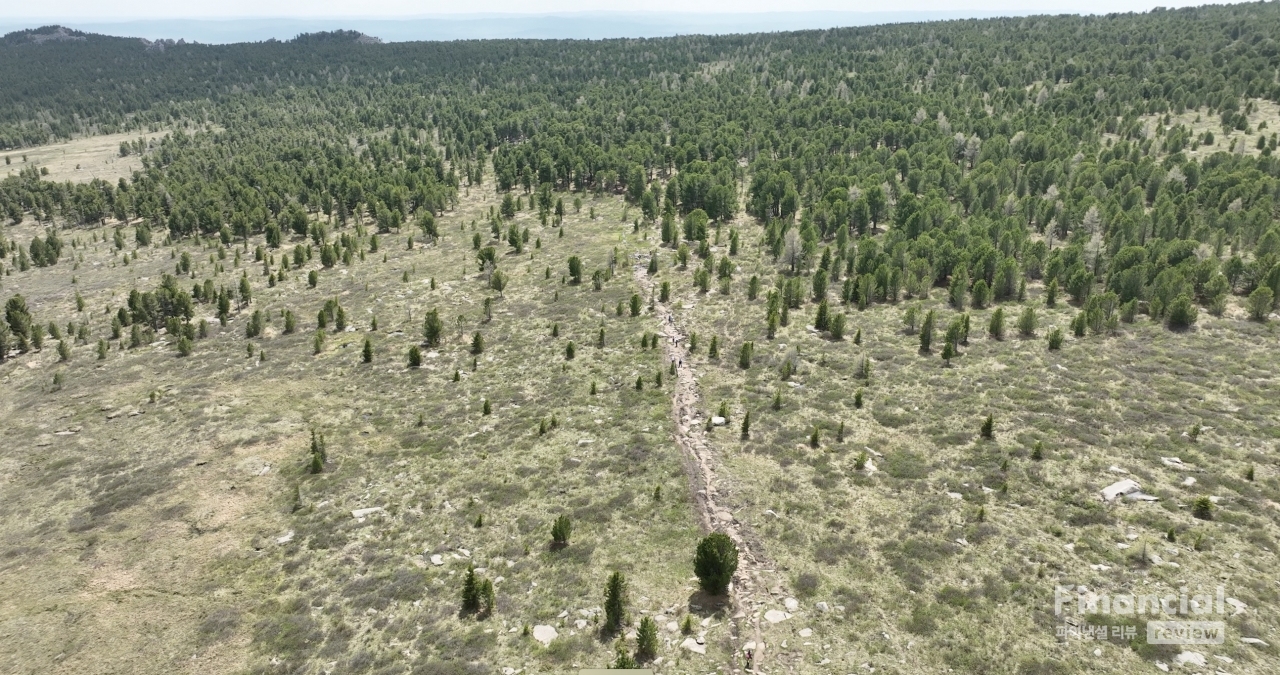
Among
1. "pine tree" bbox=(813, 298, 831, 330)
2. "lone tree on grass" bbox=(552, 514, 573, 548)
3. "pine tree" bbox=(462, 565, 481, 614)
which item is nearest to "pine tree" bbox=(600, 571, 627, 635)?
"lone tree on grass" bbox=(552, 514, 573, 548)

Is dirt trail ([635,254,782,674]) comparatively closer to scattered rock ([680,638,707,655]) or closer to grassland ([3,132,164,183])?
scattered rock ([680,638,707,655])

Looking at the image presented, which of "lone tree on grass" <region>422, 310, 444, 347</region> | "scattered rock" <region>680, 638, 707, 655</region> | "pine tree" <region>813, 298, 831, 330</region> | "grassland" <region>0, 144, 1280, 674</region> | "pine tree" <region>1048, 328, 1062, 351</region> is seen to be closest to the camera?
"scattered rock" <region>680, 638, 707, 655</region>

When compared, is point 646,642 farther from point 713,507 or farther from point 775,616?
point 713,507

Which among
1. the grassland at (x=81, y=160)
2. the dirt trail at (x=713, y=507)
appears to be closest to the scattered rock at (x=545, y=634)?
the dirt trail at (x=713, y=507)

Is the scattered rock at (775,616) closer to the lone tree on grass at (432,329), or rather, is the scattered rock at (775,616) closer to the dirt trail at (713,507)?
the dirt trail at (713,507)

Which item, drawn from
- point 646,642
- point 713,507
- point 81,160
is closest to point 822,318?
point 713,507

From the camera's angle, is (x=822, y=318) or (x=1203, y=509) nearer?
(x=1203, y=509)

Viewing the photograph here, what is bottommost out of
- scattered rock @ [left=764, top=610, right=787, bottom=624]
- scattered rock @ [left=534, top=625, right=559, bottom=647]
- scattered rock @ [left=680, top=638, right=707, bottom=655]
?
scattered rock @ [left=534, top=625, right=559, bottom=647]
